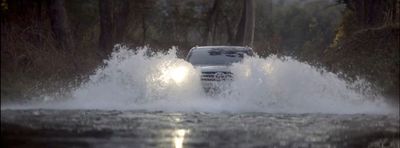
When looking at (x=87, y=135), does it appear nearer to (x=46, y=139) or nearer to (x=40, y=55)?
(x=46, y=139)

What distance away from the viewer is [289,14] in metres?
111

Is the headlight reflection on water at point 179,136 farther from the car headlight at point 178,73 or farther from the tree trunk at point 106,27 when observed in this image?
the tree trunk at point 106,27

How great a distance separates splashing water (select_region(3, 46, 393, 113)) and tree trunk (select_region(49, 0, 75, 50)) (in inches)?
309

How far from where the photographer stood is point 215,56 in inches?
802

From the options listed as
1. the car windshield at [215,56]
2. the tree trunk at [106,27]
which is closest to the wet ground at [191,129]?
the car windshield at [215,56]

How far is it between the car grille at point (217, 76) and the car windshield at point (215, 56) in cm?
159

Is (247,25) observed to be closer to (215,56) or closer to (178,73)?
(215,56)

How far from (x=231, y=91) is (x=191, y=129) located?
18.1ft

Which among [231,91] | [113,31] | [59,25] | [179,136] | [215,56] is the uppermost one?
[113,31]

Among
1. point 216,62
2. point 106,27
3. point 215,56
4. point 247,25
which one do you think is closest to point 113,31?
point 106,27

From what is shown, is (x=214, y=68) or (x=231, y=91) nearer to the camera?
(x=231, y=91)

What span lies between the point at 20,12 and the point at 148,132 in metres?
16.3

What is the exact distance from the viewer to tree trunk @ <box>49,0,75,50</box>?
26734 mm

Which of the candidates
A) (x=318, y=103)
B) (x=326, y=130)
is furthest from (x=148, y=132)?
(x=318, y=103)
